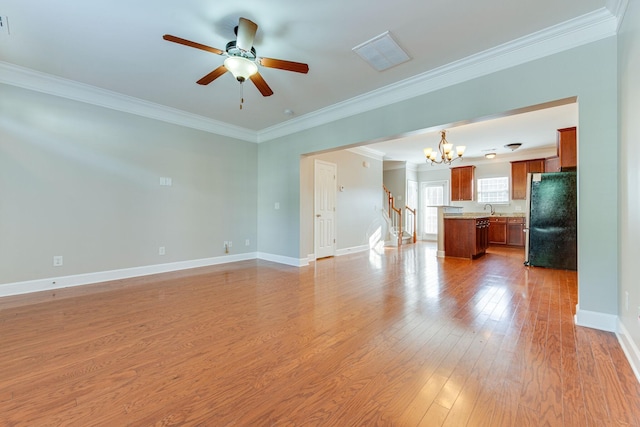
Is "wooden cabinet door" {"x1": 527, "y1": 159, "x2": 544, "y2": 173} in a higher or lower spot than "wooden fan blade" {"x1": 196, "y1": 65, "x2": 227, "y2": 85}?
lower

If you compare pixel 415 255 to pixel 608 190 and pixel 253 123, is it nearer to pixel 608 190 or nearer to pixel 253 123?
pixel 608 190

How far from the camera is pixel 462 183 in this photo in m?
9.10

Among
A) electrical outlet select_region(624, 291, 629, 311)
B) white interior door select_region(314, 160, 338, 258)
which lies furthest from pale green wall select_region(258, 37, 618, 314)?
white interior door select_region(314, 160, 338, 258)

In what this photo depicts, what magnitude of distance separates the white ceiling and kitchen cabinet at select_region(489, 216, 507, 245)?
6.51 metres

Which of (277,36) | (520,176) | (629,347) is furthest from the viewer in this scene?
(520,176)

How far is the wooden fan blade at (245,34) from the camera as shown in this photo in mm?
2447

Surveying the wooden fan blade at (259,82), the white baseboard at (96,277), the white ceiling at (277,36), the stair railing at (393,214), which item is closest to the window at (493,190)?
the stair railing at (393,214)

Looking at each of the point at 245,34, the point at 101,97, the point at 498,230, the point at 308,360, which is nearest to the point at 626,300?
the point at 308,360

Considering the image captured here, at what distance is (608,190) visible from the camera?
7.83 feet

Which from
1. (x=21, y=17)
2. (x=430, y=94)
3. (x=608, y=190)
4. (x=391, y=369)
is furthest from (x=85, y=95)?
(x=608, y=190)

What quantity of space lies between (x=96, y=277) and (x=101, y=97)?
8.93 ft

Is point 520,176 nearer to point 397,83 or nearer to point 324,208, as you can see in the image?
point 324,208

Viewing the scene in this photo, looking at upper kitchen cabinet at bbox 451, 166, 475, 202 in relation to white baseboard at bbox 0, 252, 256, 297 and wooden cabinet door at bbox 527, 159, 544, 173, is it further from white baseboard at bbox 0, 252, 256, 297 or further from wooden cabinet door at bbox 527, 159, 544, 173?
white baseboard at bbox 0, 252, 256, 297

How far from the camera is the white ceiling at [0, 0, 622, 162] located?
236 cm
